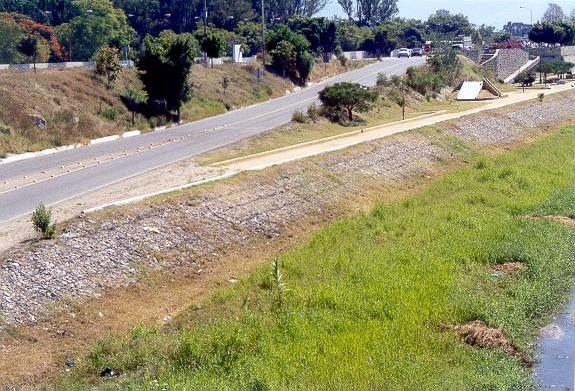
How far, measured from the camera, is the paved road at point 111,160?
87.7ft

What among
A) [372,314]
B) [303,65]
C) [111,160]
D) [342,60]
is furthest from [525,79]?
[372,314]

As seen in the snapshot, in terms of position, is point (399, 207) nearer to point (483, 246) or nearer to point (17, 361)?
point (483, 246)

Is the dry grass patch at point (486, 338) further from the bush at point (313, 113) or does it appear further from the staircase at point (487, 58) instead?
the staircase at point (487, 58)

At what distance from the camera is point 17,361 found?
1686 cm

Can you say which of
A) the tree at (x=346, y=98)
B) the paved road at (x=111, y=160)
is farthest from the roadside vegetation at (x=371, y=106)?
the paved road at (x=111, y=160)

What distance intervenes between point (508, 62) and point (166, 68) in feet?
208

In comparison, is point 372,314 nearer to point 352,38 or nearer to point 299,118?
point 299,118

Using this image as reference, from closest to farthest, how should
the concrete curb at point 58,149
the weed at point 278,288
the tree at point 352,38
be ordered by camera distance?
1. the weed at point 278,288
2. the concrete curb at point 58,149
3. the tree at point 352,38

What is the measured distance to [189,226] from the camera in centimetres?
2572

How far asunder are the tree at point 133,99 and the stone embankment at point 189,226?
550 inches

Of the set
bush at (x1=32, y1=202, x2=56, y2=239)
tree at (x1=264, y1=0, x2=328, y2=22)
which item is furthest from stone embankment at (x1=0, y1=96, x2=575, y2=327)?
Answer: tree at (x1=264, y1=0, x2=328, y2=22)

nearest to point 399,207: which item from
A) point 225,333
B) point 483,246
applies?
point 483,246

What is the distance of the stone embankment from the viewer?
65.0 feet

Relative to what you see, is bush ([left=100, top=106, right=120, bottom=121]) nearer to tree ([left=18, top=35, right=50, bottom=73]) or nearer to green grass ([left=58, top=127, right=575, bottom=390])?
tree ([left=18, top=35, right=50, bottom=73])
